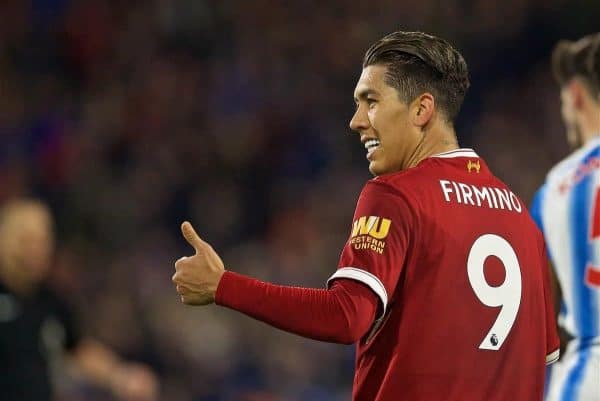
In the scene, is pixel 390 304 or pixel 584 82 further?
pixel 584 82

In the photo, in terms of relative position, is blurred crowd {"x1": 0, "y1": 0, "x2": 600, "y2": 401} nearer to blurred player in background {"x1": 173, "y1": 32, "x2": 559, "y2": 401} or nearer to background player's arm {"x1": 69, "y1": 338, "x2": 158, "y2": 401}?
background player's arm {"x1": 69, "y1": 338, "x2": 158, "y2": 401}

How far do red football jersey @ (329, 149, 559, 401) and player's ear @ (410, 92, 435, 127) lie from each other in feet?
0.38

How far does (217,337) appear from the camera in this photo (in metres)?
8.70

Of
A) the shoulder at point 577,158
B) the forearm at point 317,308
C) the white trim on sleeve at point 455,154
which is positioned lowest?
the forearm at point 317,308

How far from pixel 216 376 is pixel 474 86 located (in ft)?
15.2

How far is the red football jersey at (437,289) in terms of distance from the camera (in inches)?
106

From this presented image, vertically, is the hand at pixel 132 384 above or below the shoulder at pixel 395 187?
above

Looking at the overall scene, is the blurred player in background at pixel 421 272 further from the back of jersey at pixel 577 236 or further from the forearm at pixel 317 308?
the back of jersey at pixel 577 236

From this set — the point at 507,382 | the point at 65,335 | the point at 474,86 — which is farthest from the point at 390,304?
the point at 474,86

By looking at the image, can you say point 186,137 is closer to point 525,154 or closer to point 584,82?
point 525,154

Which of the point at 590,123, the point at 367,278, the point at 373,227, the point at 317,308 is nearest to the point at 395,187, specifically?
the point at 373,227

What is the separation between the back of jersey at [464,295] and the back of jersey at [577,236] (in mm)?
791

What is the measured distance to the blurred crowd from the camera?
863cm

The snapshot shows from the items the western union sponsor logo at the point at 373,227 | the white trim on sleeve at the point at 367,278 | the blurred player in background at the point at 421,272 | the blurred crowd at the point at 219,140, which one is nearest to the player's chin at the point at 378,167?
the blurred player in background at the point at 421,272
